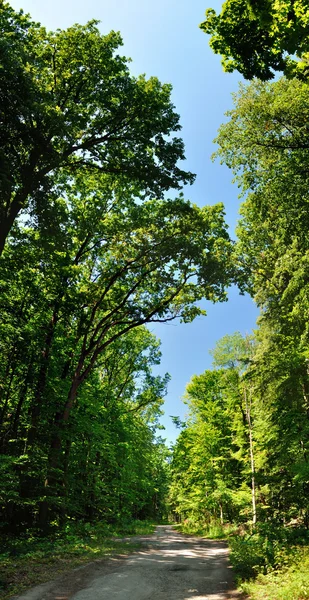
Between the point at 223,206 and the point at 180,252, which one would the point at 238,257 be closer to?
the point at 223,206

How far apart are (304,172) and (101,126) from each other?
6.49 metres

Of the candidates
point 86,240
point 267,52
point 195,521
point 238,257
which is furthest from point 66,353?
point 195,521

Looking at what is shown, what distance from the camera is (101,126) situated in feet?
36.3

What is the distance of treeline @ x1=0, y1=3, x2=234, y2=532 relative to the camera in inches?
369

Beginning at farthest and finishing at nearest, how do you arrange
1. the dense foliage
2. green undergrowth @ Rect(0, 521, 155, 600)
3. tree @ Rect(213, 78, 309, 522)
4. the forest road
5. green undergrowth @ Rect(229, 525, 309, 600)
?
1. tree @ Rect(213, 78, 309, 522)
2. the dense foliage
3. green undergrowth @ Rect(0, 521, 155, 600)
4. the forest road
5. green undergrowth @ Rect(229, 525, 309, 600)

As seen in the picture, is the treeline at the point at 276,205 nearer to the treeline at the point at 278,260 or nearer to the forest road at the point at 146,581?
the treeline at the point at 278,260

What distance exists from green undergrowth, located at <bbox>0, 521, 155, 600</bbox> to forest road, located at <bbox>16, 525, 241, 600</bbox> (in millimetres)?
465

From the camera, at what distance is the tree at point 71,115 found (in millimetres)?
7973

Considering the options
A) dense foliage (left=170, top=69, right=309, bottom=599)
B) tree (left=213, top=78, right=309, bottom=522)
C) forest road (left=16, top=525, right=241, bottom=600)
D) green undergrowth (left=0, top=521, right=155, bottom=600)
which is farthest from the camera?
tree (left=213, top=78, right=309, bottom=522)

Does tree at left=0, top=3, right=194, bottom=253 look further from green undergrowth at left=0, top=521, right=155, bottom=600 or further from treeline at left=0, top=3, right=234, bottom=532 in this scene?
green undergrowth at left=0, top=521, right=155, bottom=600

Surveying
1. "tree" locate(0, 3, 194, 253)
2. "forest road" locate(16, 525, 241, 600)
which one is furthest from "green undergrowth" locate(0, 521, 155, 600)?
"tree" locate(0, 3, 194, 253)

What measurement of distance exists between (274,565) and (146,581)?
313 cm

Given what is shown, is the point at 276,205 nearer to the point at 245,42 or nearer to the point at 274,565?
the point at 245,42

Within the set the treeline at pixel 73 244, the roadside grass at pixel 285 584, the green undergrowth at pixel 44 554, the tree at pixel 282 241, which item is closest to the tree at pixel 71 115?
the treeline at pixel 73 244
